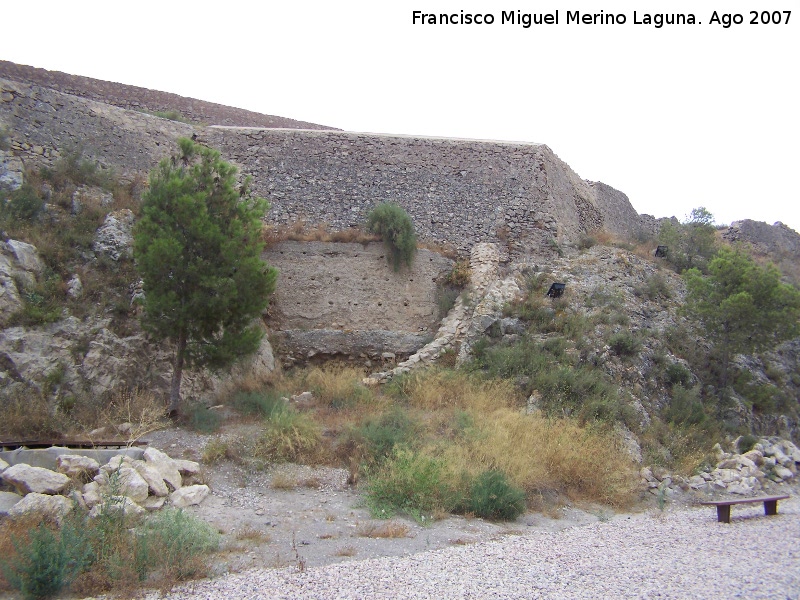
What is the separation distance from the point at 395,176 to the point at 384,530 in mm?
11831

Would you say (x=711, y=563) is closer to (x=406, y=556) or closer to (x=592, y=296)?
(x=406, y=556)

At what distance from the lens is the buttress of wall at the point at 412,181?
16.8 m

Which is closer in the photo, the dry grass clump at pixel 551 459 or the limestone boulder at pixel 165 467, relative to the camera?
the limestone boulder at pixel 165 467

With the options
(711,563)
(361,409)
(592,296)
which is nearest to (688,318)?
(592,296)

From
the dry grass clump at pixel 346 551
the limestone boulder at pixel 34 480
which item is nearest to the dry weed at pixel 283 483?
the dry grass clump at pixel 346 551

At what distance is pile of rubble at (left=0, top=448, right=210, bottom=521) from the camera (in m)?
6.57

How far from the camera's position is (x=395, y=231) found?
52.1 feet

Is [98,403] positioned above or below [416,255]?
below

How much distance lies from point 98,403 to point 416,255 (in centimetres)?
842

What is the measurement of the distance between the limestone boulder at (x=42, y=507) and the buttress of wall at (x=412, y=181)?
10.7m

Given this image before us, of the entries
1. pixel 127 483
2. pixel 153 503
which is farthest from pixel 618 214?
pixel 127 483

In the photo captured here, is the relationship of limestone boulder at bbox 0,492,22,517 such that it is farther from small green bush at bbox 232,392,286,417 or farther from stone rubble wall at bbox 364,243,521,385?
stone rubble wall at bbox 364,243,521,385

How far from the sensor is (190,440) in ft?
32.3

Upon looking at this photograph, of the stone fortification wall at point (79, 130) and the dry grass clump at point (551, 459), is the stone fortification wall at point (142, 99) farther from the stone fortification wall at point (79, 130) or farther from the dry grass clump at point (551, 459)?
the dry grass clump at point (551, 459)
